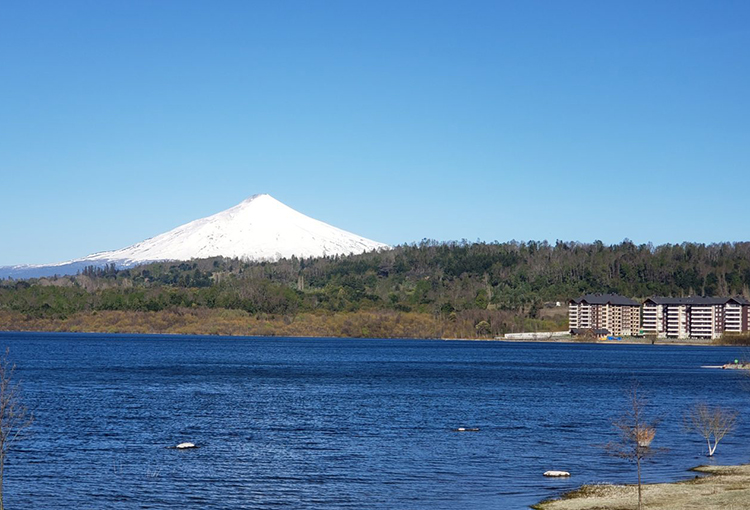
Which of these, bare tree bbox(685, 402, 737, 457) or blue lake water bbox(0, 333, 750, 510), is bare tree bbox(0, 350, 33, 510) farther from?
bare tree bbox(685, 402, 737, 457)

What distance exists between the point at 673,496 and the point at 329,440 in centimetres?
2157

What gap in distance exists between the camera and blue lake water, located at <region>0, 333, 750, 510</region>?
33.7 metres

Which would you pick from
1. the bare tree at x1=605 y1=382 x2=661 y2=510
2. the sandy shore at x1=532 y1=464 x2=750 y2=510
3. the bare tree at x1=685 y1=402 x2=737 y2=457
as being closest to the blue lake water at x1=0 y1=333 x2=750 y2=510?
the bare tree at x1=685 y1=402 x2=737 y2=457

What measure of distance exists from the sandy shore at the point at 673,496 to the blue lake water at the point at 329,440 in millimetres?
1510

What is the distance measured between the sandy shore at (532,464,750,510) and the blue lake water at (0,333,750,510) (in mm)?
1510

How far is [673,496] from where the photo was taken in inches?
1202

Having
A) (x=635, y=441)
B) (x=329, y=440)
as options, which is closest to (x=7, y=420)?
(x=329, y=440)

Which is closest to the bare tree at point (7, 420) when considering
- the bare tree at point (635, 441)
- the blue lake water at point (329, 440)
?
the blue lake water at point (329, 440)

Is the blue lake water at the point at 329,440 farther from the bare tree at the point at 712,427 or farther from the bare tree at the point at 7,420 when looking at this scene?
the bare tree at the point at 7,420

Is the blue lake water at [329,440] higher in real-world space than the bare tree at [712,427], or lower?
lower

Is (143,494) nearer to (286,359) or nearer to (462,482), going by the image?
(462,482)

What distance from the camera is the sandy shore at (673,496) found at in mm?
28453

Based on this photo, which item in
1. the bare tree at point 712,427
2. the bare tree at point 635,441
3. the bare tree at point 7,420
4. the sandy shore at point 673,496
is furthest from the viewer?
the bare tree at point 712,427

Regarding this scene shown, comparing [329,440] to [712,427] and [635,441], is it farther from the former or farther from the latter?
[712,427]
